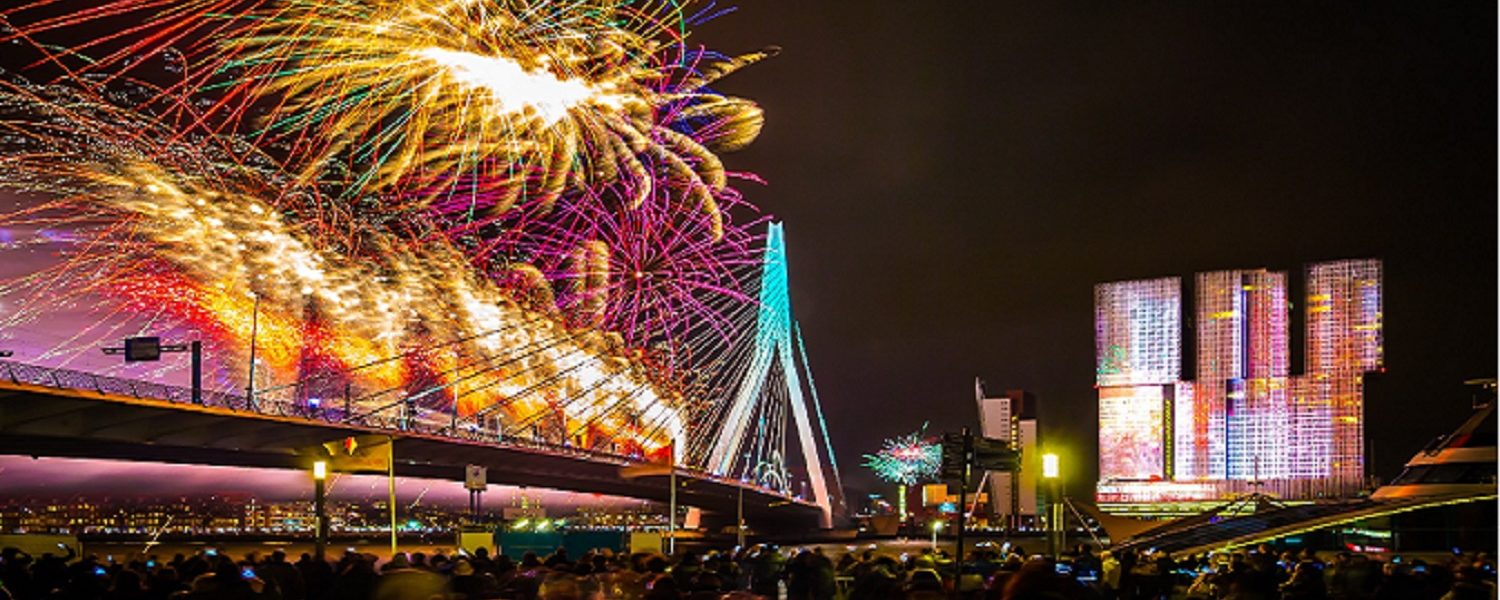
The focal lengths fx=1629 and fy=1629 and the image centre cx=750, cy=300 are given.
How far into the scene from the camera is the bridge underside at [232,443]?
164 feet

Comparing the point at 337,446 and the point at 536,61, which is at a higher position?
the point at 536,61

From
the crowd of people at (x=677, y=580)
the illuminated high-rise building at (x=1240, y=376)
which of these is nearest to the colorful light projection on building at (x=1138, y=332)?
the illuminated high-rise building at (x=1240, y=376)

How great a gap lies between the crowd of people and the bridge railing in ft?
84.6

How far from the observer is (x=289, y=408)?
71.7 m

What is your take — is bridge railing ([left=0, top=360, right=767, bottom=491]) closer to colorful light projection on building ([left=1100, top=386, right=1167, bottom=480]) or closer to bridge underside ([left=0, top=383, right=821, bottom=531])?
bridge underside ([left=0, top=383, right=821, bottom=531])

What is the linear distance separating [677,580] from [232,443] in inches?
1795

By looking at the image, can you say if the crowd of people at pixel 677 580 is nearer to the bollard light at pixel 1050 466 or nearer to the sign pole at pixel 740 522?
the bollard light at pixel 1050 466

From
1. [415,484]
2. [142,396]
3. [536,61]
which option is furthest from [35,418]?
[415,484]

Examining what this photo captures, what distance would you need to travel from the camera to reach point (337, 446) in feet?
128

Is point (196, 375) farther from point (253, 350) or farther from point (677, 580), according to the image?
point (677, 580)

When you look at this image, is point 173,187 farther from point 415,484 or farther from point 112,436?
point 415,484

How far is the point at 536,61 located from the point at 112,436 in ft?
75.0

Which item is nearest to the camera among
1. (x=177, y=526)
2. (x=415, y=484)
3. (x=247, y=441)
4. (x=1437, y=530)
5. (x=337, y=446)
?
(x=337, y=446)

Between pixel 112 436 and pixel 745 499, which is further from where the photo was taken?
pixel 745 499
